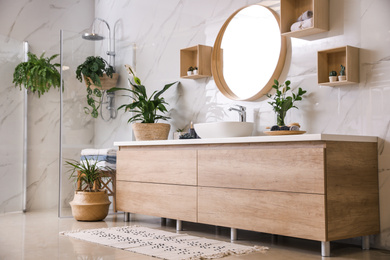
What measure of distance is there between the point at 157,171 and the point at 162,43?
4.64 feet

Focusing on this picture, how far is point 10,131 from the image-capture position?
4746mm

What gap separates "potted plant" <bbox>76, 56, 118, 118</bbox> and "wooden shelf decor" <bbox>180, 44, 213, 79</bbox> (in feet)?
2.80

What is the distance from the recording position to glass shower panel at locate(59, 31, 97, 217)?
14.1 ft

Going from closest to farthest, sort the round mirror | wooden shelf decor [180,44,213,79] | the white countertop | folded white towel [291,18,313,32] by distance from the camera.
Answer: the white countertop → folded white towel [291,18,313,32] → the round mirror → wooden shelf decor [180,44,213,79]

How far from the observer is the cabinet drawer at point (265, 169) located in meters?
2.59

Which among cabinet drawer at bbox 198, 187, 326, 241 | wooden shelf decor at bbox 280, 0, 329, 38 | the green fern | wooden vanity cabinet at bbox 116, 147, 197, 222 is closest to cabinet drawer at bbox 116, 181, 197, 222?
wooden vanity cabinet at bbox 116, 147, 197, 222

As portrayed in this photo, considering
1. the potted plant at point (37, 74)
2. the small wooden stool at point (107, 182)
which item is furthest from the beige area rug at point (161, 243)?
the potted plant at point (37, 74)

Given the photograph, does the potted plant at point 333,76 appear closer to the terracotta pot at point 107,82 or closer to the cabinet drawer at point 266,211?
the cabinet drawer at point 266,211

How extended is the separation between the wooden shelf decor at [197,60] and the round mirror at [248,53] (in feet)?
0.22

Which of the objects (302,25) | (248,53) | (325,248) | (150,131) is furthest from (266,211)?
(150,131)

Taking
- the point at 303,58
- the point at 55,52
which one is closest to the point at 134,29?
the point at 55,52

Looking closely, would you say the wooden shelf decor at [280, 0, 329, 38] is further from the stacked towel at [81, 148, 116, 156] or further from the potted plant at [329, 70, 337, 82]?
the stacked towel at [81, 148, 116, 156]

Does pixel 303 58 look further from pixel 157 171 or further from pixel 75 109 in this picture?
pixel 75 109

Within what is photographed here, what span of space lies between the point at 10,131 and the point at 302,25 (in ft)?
9.85
